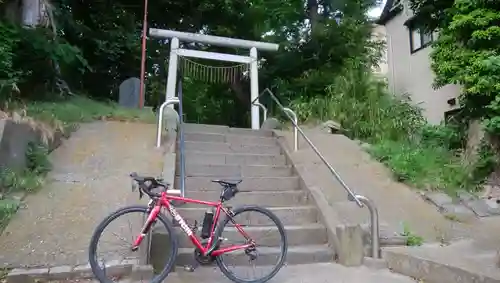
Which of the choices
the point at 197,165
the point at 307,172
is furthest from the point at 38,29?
the point at 307,172

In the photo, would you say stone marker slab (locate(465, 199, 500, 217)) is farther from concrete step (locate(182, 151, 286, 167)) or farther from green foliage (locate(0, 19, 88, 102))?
green foliage (locate(0, 19, 88, 102))

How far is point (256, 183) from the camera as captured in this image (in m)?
5.43

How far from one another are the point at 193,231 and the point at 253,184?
201cm

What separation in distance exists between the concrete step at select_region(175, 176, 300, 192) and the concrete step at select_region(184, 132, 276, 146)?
1.53 meters

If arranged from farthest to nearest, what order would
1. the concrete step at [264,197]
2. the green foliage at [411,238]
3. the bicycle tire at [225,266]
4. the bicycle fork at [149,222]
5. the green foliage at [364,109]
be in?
1. the green foliage at [364,109]
2. the concrete step at [264,197]
3. the green foliage at [411,238]
4. the bicycle tire at [225,266]
5. the bicycle fork at [149,222]

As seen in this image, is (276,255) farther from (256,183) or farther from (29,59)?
(29,59)

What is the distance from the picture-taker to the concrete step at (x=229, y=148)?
A: 643cm

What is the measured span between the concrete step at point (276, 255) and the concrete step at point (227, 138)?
3045 mm

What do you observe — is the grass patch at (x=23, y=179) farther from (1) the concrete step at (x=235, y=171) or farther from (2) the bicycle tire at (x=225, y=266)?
(2) the bicycle tire at (x=225, y=266)

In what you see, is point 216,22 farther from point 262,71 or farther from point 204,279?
point 204,279

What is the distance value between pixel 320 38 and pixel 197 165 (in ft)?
27.0

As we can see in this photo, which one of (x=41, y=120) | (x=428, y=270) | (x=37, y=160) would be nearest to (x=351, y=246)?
(x=428, y=270)

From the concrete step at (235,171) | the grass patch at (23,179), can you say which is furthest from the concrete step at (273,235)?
the grass patch at (23,179)

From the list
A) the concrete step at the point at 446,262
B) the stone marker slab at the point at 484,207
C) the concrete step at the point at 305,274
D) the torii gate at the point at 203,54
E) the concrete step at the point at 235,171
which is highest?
the torii gate at the point at 203,54
